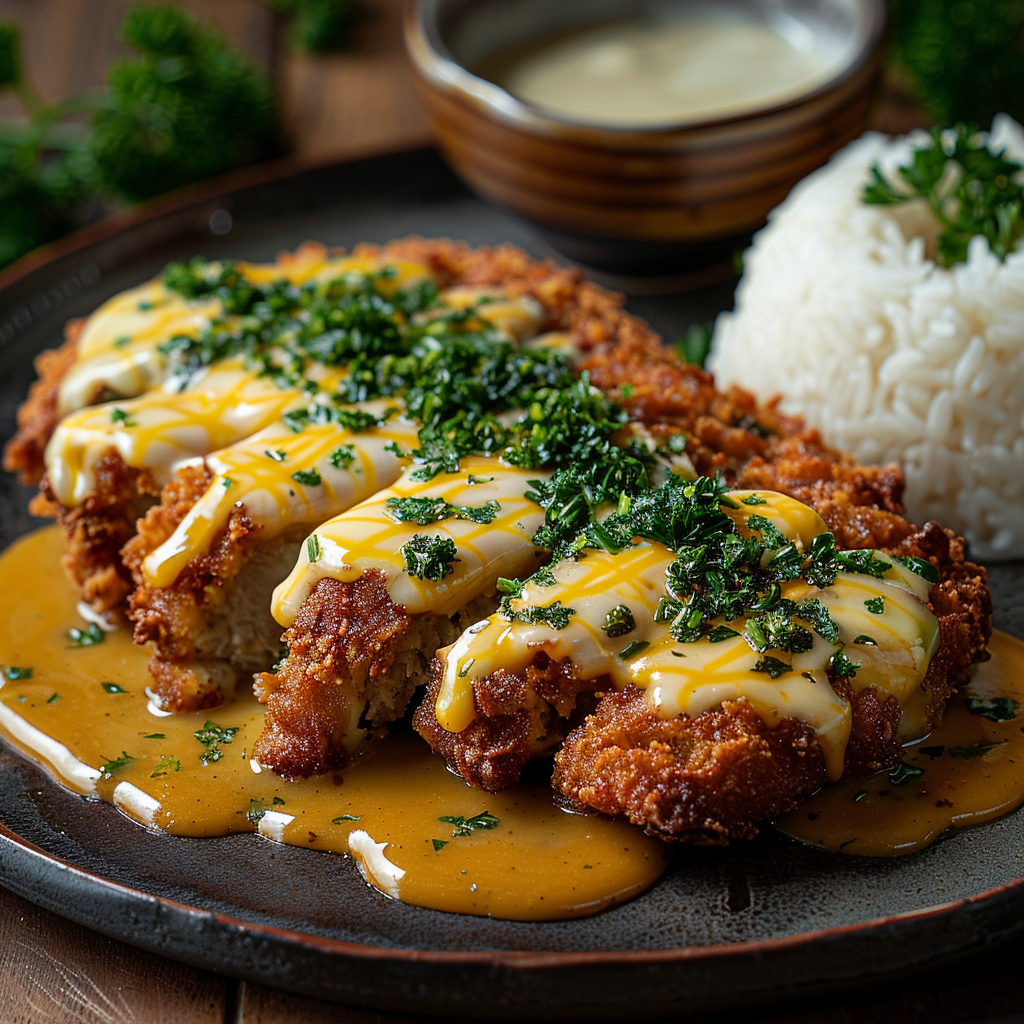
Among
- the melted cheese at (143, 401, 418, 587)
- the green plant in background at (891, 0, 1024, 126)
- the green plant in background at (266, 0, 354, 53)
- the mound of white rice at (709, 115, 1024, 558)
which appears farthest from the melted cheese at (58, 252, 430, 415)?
the green plant in background at (266, 0, 354, 53)

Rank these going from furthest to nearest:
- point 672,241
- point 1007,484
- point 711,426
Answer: point 672,241, point 1007,484, point 711,426

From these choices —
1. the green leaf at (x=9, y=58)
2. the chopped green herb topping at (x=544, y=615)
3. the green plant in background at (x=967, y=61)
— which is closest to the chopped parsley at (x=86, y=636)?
the chopped green herb topping at (x=544, y=615)

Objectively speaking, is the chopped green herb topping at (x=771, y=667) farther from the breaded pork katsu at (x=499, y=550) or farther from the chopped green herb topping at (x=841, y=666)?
the chopped green herb topping at (x=841, y=666)

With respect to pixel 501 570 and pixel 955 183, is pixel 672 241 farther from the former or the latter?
pixel 501 570

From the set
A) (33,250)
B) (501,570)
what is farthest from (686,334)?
(33,250)

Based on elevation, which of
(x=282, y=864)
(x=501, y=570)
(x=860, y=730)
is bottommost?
(x=282, y=864)

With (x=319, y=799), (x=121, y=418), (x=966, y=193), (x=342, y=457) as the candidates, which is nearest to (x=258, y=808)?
(x=319, y=799)

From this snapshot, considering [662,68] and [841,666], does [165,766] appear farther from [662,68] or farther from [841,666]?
[662,68]
